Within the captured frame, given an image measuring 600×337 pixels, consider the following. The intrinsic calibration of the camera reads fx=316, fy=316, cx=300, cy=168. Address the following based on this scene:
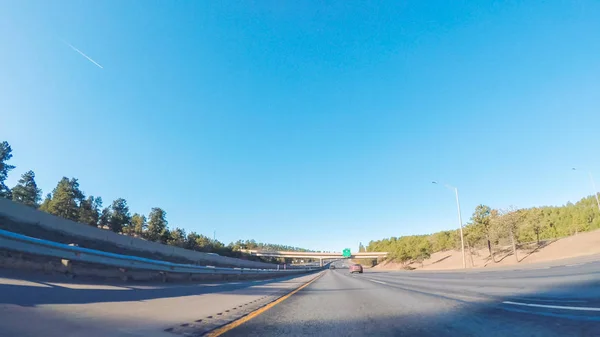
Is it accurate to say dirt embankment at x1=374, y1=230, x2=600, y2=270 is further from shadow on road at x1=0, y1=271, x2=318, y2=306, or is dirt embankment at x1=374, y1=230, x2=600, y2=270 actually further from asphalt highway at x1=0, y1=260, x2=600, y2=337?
shadow on road at x1=0, y1=271, x2=318, y2=306

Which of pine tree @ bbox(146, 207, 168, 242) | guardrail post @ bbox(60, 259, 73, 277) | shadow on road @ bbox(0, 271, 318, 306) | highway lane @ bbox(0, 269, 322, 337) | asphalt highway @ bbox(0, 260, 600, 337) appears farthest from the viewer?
pine tree @ bbox(146, 207, 168, 242)

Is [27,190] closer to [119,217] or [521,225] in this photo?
[119,217]

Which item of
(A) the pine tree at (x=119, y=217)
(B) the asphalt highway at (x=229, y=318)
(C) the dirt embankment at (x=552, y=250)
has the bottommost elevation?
(C) the dirt embankment at (x=552, y=250)

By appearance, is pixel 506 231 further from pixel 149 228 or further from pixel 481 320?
pixel 149 228

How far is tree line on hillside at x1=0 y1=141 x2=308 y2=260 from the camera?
7188 cm

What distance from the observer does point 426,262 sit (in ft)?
288

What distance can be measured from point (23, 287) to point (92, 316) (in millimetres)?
1840

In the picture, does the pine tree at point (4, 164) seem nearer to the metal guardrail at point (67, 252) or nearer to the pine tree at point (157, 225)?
the pine tree at point (157, 225)

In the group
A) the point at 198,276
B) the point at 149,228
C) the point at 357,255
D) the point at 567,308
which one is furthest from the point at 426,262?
the point at 567,308

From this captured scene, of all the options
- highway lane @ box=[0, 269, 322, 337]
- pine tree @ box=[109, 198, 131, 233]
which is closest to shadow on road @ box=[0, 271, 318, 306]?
highway lane @ box=[0, 269, 322, 337]

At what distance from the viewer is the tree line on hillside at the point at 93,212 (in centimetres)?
7188

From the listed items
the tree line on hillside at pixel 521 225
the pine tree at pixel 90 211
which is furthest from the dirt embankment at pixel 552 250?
the pine tree at pixel 90 211

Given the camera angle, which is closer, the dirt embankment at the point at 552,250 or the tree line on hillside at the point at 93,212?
the dirt embankment at the point at 552,250

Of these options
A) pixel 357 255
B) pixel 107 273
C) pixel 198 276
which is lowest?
pixel 357 255
